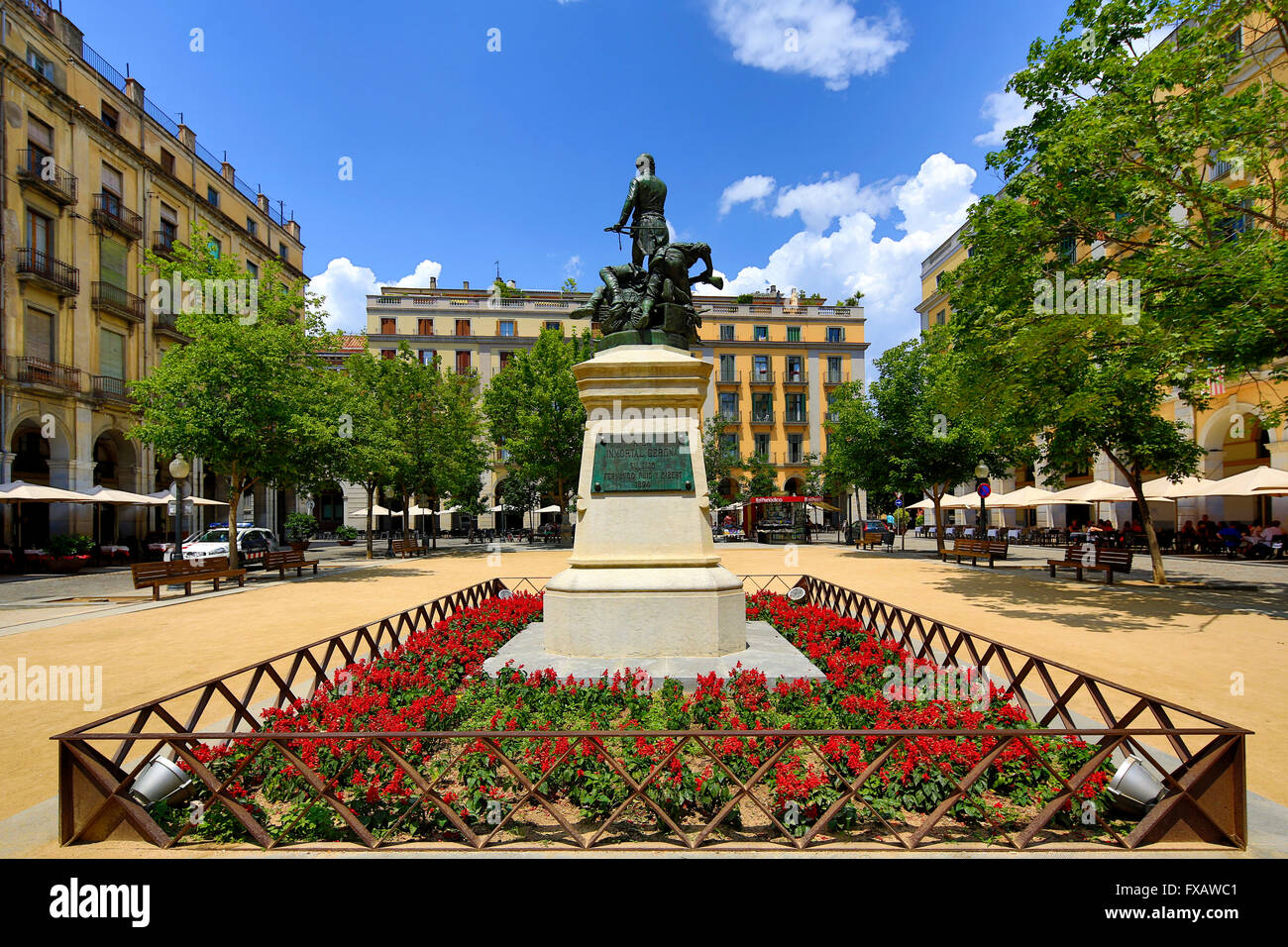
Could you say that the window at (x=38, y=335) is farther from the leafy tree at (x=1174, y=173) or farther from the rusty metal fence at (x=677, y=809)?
the leafy tree at (x=1174, y=173)

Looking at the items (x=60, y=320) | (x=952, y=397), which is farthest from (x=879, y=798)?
(x=60, y=320)

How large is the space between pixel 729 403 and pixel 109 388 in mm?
44677

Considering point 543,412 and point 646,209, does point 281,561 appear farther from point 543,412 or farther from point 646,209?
point 646,209

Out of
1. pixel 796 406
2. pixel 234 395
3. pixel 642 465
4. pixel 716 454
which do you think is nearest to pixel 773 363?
pixel 796 406

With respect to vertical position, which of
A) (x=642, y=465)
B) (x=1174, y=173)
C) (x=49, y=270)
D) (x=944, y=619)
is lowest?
(x=944, y=619)

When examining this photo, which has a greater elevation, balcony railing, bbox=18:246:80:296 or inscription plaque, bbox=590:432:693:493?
balcony railing, bbox=18:246:80:296

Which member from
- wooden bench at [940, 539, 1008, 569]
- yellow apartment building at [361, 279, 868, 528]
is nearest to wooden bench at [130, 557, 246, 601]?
wooden bench at [940, 539, 1008, 569]

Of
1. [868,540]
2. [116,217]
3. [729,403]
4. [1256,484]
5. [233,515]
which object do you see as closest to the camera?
[233,515]

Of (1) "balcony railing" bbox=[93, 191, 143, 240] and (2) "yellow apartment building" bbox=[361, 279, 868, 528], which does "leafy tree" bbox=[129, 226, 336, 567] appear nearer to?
(1) "balcony railing" bbox=[93, 191, 143, 240]

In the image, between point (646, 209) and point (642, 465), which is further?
point (646, 209)

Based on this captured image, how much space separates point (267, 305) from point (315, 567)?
30.8ft

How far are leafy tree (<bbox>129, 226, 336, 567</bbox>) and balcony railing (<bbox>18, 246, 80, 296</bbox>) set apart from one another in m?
8.21

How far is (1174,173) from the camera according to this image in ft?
41.6

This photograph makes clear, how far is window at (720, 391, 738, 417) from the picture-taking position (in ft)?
193
